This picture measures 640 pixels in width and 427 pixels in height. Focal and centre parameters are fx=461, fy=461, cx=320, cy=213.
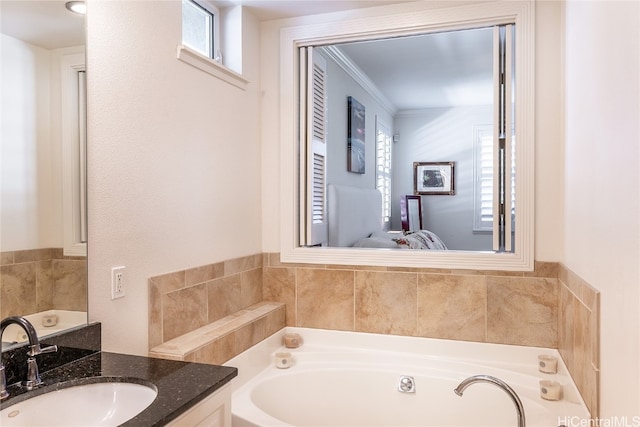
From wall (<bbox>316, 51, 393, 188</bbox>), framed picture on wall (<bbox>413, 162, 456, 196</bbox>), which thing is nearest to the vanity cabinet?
wall (<bbox>316, 51, 393, 188</bbox>)

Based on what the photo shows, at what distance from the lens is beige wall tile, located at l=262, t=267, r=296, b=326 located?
2.78 metres

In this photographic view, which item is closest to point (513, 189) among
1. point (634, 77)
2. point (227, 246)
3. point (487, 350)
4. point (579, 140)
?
point (579, 140)

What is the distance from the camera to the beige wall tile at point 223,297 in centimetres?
229

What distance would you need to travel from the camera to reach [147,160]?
187 centimetres

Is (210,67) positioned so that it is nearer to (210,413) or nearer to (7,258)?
(7,258)

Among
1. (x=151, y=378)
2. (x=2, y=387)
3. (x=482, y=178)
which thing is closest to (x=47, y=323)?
(x=2, y=387)

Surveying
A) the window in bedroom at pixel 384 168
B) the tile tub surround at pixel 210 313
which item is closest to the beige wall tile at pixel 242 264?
the tile tub surround at pixel 210 313

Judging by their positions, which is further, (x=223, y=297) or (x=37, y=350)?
(x=223, y=297)

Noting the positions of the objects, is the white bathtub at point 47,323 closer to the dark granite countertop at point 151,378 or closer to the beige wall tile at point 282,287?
the dark granite countertop at point 151,378

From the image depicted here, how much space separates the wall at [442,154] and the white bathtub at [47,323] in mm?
3512

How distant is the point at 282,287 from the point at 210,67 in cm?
132

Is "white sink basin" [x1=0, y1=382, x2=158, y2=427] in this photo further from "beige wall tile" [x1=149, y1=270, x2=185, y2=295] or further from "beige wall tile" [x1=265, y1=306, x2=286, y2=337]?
"beige wall tile" [x1=265, y1=306, x2=286, y2=337]

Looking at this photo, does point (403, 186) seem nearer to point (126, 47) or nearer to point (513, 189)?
point (513, 189)

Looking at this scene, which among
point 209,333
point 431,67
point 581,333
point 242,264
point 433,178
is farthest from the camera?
point 433,178
